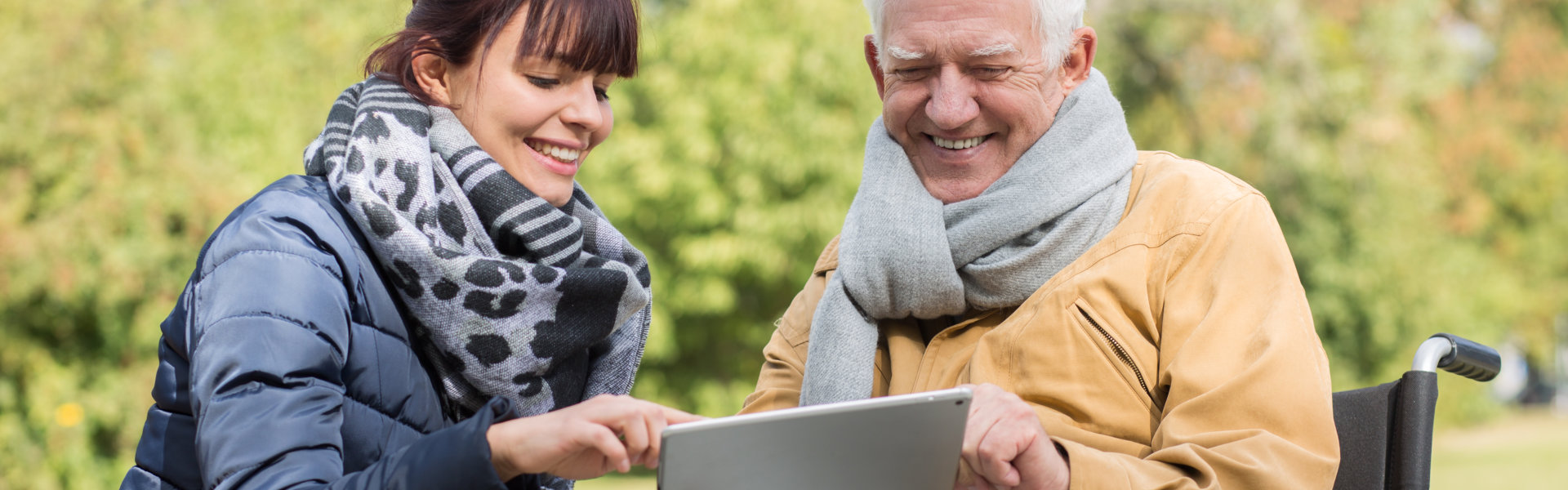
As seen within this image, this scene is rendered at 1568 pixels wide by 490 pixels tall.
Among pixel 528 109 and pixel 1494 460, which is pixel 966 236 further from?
pixel 1494 460

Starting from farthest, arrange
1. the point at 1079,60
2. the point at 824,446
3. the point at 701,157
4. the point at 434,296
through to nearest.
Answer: the point at 701,157
the point at 1079,60
the point at 434,296
the point at 824,446

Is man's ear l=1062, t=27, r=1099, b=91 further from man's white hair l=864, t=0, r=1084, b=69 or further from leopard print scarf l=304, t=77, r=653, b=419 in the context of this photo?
leopard print scarf l=304, t=77, r=653, b=419

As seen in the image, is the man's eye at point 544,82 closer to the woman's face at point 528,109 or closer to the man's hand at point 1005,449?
the woman's face at point 528,109

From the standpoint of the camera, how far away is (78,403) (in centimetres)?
752

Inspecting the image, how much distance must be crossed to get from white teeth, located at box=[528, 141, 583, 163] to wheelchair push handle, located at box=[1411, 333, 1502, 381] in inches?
61.1

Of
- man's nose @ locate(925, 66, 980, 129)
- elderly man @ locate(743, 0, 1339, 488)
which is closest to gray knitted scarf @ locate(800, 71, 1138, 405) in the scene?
elderly man @ locate(743, 0, 1339, 488)

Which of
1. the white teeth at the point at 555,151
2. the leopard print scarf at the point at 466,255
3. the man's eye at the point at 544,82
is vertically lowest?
the leopard print scarf at the point at 466,255

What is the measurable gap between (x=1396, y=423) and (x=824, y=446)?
4.07 feet

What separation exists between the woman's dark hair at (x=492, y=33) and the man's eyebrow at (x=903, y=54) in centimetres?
51

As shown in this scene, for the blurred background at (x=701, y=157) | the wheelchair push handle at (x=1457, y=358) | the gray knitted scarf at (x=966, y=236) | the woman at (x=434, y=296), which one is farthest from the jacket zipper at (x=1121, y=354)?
the blurred background at (x=701, y=157)

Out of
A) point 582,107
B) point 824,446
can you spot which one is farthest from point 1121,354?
point 582,107

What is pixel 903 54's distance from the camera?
240 cm

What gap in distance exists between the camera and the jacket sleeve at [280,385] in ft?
5.20

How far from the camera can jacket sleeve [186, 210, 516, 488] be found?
158 centimetres
